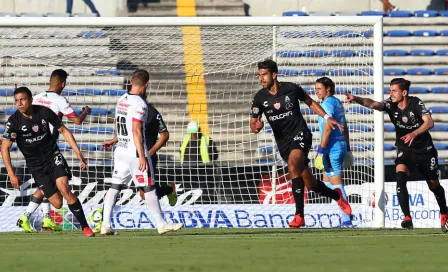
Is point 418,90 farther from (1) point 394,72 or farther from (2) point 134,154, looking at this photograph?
(2) point 134,154

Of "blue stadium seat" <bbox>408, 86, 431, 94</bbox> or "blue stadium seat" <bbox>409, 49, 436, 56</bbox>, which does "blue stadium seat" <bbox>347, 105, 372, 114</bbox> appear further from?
"blue stadium seat" <bbox>409, 49, 436, 56</bbox>

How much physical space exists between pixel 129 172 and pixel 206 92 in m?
6.92

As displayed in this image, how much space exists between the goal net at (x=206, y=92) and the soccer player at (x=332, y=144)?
478 millimetres

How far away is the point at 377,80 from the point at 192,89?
4.80m

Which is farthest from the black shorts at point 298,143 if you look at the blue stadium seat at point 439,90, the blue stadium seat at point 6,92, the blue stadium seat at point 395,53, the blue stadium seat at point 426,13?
the blue stadium seat at point 426,13

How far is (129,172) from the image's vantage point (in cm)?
1125

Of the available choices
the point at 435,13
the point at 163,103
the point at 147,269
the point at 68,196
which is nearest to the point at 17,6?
the point at 163,103

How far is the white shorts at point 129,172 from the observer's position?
11039mm

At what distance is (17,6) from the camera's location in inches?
1017

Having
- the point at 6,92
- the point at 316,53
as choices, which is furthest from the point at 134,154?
the point at 316,53

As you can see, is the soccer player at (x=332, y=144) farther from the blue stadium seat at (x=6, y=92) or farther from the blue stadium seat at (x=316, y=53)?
the blue stadium seat at (x=6, y=92)

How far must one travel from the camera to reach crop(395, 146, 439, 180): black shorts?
41.8 ft

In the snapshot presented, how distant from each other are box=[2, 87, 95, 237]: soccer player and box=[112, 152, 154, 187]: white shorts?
28.5 inches

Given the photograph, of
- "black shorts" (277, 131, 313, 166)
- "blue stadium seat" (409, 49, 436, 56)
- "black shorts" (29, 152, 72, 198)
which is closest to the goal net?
"black shorts" (277, 131, 313, 166)
